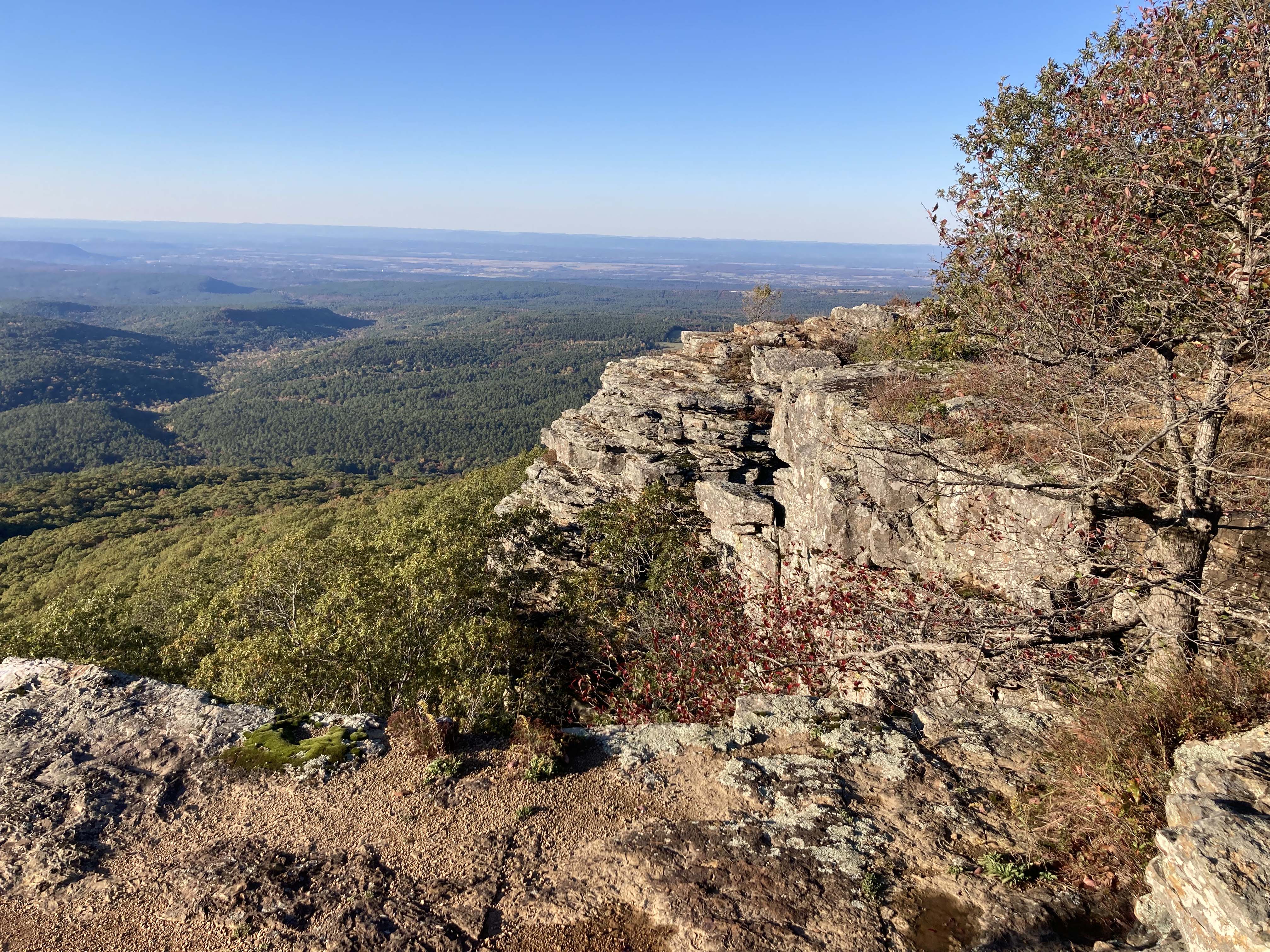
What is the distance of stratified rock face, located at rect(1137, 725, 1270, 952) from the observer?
4.15 m

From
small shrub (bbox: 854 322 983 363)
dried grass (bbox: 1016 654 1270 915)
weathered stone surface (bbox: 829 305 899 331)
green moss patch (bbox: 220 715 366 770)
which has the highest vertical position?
weathered stone surface (bbox: 829 305 899 331)

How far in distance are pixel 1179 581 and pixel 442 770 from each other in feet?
30.6

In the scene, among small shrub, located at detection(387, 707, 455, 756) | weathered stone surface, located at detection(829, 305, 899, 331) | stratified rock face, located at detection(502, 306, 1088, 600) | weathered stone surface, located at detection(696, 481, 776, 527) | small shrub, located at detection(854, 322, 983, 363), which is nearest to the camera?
small shrub, located at detection(387, 707, 455, 756)

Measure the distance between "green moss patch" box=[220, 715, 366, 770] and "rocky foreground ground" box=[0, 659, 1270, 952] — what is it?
0.20m

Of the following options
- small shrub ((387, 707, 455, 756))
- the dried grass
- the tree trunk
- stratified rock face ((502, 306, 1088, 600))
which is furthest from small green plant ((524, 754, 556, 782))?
the tree trunk

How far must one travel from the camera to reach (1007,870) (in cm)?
602

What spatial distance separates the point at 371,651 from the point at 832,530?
1238 centimetres

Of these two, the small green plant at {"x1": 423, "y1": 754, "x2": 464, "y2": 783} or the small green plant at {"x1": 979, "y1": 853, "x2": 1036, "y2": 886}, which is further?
the small green plant at {"x1": 423, "y1": 754, "x2": 464, "y2": 783}

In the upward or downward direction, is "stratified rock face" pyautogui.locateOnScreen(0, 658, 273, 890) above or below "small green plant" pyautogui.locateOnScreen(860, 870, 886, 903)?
below

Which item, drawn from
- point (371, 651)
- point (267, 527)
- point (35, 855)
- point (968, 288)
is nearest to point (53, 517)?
point (267, 527)

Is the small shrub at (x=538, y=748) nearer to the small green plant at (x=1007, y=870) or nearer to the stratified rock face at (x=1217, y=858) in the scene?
the small green plant at (x=1007, y=870)

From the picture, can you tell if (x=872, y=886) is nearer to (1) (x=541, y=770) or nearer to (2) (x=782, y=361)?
(1) (x=541, y=770)

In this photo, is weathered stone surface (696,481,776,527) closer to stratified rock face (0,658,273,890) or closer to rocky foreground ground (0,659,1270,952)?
rocky foreground ground (0,659,1270,952)

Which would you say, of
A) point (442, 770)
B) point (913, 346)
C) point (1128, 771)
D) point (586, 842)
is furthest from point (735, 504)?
point (1128, 771)
